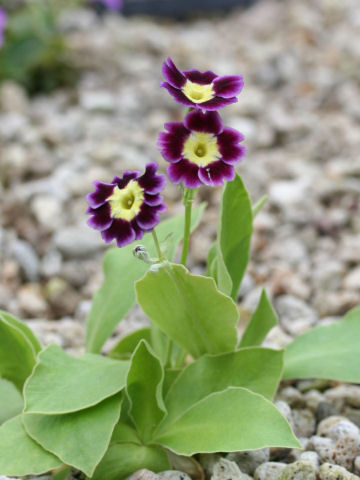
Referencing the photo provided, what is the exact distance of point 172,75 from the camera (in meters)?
1.24

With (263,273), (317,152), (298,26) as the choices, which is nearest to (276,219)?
(263,273)

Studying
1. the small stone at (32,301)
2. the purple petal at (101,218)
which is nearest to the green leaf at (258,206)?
the purple petal at (101,218)

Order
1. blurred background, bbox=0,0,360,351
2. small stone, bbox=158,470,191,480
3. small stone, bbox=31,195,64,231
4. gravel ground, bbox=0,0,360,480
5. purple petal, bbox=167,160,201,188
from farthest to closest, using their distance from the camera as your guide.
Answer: small stone, bbox=31,195,64,231
blurred background, bbox=0,0,360,351
gravel ground, bbox=0,0,360,480
small stone, bbox=158,470,191,480
purple petal, bbox=167,160,201,188

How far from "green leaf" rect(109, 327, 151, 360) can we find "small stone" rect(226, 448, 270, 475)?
0.35 metres

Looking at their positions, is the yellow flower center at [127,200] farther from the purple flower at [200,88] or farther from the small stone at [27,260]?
the small stone at [27,260]

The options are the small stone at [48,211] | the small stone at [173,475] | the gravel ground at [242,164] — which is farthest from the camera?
the small stone at [48,211]

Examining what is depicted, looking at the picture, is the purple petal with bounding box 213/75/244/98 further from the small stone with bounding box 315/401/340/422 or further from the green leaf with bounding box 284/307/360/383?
the small stone with bounding box 315/401/340/422

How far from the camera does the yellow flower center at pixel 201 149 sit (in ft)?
4.00

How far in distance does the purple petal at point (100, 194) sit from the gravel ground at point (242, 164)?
1.71 ft

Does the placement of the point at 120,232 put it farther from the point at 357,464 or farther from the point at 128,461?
the point at 357,464

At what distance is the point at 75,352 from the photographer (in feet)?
6.04

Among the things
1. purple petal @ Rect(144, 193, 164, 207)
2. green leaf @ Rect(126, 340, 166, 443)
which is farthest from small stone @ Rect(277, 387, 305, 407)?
purple petal @ Rect(144, 193, 164, 207)

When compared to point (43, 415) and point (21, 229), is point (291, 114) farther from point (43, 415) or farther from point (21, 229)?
point (43, 415)

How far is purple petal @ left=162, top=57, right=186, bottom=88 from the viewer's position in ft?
3.99
